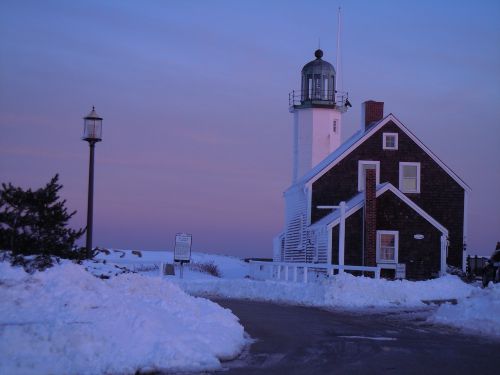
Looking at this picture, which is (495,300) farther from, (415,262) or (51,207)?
(415,262)

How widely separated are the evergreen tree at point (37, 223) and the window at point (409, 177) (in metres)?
22.7

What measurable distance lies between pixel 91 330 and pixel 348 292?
1688cm

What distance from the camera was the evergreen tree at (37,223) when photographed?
21875 millimetres

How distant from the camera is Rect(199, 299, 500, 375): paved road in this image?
36.0ft

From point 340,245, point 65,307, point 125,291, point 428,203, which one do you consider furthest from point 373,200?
point 65,307

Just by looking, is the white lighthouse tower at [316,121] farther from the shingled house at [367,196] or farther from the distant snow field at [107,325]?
the distant snow field at [107,325]

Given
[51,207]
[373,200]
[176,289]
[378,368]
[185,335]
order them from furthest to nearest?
[373,200] < [51,207] < [176,289] < [185,335] < [378,368]

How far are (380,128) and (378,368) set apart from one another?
31.9 meters

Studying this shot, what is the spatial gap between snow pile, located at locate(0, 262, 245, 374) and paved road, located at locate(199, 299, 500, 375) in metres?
0.61

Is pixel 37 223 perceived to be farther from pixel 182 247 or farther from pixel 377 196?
pixel 377 196

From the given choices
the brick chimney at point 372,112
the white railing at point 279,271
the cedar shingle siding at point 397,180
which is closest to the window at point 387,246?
the white railing at point 279,271

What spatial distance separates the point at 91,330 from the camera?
1028cm

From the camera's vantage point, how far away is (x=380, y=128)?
1650 inches

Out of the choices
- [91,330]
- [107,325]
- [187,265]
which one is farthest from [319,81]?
[91,330]
